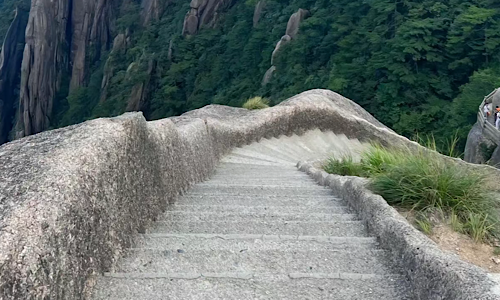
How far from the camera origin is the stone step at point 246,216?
2.85m

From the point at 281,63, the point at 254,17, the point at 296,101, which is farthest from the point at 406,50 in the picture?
the point at 254,17

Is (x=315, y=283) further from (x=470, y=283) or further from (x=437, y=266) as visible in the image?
(x=470, y=283)

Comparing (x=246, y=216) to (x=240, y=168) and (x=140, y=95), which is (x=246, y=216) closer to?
(x=240, y=168)

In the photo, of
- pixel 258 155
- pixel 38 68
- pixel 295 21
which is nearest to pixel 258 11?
pixel 295 21

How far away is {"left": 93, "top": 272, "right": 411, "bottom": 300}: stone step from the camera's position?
1.71 metres

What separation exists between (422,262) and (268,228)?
1.02 m

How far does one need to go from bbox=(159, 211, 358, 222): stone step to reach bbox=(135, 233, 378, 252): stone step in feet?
1.36

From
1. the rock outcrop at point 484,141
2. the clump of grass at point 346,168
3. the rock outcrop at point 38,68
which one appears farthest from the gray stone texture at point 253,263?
the rock outcrop at point 38,68

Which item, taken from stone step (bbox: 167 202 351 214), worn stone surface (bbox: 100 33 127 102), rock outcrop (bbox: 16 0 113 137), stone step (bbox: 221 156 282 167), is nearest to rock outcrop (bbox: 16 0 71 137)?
rock outcrop (bbox: 16 0 113 137)

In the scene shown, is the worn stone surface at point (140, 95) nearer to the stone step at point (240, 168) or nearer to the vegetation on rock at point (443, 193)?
the stone step at point (240, 168)

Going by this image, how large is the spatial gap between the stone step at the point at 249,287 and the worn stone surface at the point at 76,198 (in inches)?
5.4

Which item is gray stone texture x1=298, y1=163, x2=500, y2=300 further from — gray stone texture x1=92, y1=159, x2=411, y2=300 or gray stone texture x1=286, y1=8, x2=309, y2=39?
gray stone texture x1=286, y1=8, x2=309, y2=39

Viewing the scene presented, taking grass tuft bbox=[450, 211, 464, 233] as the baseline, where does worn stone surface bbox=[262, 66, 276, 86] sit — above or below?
below

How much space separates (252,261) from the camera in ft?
6.57
